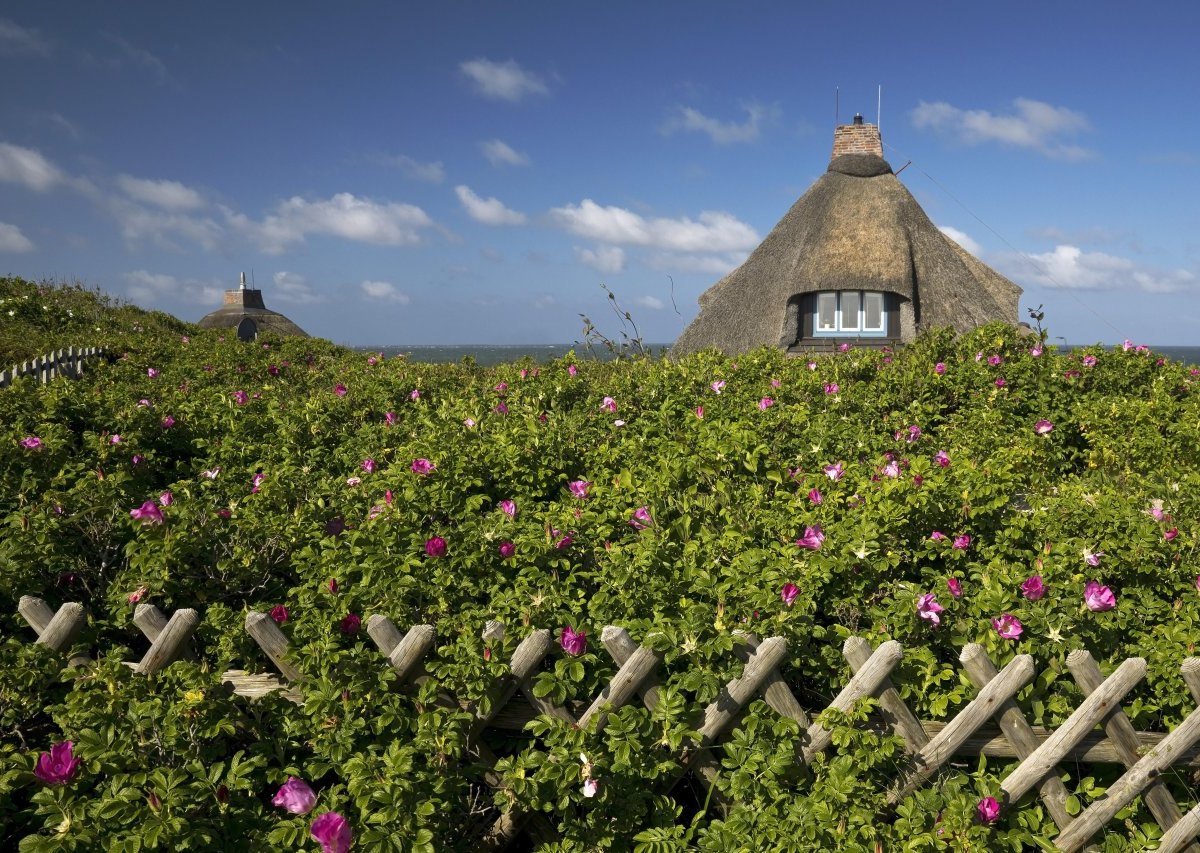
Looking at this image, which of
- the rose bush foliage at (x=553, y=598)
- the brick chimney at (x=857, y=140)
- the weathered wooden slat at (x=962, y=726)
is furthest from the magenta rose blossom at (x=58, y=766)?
the brick chimney at (x=857, y=140)

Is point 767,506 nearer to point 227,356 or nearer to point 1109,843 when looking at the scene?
point 1109,843

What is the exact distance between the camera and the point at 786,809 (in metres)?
2.50

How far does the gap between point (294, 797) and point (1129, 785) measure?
2.79 metres

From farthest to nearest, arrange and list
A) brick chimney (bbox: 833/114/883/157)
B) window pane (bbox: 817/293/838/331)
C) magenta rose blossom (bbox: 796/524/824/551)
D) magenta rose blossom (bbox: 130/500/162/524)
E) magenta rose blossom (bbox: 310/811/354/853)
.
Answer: brick chimney (bbox: 833/114/883/157), window pane (bbox: 817/293/838/331), magenta rose blossom (bbox: 130/500/162/524), magenta rose blossom (bbox: 796/524/824/551), magenta rose blossom (bbox: 310/811/354/853)

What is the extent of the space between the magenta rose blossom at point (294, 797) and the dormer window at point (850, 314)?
1668 cm

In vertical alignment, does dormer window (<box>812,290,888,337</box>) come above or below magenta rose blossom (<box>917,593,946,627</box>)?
above

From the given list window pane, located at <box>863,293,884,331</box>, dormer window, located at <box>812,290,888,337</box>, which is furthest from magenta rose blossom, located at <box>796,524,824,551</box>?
window pane, located at <box>863,293,884,331</box>

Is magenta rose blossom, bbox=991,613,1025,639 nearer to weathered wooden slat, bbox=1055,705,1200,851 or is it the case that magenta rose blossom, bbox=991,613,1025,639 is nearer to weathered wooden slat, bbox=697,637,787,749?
weathered wooden slat, bbox=1055,705,1200,851

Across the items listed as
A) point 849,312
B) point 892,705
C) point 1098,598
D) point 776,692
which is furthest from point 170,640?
point 849,312

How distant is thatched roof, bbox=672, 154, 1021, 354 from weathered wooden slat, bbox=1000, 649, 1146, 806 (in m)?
14.6

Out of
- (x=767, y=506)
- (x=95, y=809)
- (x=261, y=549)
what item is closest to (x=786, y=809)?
(x=767, y=506)

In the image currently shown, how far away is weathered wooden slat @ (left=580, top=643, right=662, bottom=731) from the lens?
255 centimetres

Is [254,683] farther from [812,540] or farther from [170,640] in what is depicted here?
[812,540]

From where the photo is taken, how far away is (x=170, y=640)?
2.70m
